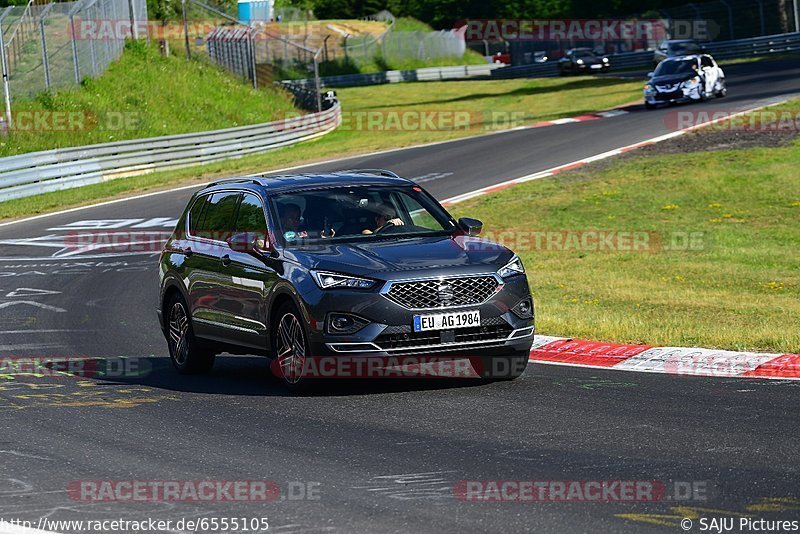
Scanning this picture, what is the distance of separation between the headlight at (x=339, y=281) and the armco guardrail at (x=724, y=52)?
53.8 meters

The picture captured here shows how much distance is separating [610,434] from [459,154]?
1049 inches

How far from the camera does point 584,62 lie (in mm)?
66375

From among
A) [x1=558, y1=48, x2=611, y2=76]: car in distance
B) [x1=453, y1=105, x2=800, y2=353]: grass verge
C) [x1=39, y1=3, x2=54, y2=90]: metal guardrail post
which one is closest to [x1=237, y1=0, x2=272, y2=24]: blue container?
[x1=558, y1=48, x2=611, y2=76]: car in distance

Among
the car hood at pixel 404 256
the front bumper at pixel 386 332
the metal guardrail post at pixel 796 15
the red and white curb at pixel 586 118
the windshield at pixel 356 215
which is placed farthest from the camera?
the metal guardrail post at pixel 796 15

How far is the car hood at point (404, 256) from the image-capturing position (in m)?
9.77

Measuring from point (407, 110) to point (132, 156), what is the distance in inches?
801

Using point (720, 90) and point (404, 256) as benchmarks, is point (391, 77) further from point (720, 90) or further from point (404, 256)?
point (404, 256)

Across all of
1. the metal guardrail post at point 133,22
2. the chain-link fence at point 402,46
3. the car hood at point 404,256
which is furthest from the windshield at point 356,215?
the chain-link fence at point 402,46

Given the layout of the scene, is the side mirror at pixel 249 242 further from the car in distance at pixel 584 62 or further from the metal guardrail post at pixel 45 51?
the car in distance at pixel 584 62

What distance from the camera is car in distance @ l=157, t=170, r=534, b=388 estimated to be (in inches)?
380

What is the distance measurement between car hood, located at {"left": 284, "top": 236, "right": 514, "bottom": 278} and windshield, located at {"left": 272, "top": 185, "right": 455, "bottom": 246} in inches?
8.6

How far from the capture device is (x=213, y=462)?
775cm

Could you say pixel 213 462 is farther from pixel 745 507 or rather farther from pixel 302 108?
pixel 302 108

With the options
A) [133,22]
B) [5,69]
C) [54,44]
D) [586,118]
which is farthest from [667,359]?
[133,22]
